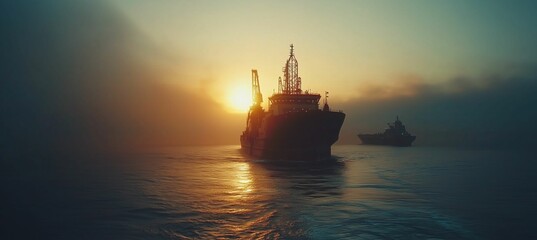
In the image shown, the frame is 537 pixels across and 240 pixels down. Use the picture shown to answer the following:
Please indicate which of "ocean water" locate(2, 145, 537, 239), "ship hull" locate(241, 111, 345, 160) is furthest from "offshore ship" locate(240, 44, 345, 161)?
"ocean water" locate(2, 145, 537, 239)

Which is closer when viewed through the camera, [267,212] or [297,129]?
[267,212]

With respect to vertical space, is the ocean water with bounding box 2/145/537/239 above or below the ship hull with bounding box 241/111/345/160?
below

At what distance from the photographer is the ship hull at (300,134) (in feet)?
201

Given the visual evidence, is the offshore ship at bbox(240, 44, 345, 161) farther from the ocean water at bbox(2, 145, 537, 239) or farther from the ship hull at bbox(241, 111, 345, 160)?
the ocean water at bbox(2, 145, 537, 239)

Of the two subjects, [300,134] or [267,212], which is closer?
[267,212]

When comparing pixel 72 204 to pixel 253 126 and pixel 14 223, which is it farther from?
pixel 253 126

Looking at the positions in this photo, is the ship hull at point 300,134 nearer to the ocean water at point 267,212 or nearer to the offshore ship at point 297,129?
the offshore ship at point 297,129

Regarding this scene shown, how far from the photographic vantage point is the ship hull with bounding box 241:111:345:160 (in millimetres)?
61375

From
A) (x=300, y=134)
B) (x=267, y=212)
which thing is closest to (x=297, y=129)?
(x=300, y=134)

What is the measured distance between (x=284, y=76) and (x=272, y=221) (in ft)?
244

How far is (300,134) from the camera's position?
62.3 metres

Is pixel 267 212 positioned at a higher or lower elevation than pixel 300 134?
lower

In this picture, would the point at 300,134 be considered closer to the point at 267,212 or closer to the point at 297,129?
the point at 297,129

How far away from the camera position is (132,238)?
54.4ft
